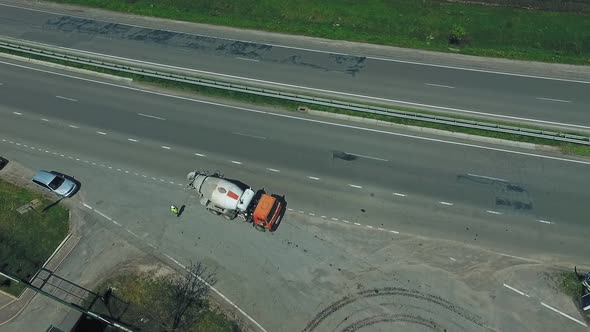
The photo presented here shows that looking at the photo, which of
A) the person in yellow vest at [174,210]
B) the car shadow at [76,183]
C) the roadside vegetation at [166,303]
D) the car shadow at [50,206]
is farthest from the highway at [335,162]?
the roadside vegetation at [166,303]

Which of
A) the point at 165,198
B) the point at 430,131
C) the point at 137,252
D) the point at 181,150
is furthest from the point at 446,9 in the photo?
the point at 137,252

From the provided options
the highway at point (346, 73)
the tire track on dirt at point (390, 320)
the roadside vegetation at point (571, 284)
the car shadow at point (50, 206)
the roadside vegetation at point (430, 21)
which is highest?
the roadside vegetation at point (430, 21)

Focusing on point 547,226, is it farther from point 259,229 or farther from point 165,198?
point 165,198

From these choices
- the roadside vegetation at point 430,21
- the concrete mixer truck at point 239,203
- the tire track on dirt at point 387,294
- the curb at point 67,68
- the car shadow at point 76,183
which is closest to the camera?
the tire track on dirt at point 387,294

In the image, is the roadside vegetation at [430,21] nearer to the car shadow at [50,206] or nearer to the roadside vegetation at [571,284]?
the roadside vegetation at [571,284]

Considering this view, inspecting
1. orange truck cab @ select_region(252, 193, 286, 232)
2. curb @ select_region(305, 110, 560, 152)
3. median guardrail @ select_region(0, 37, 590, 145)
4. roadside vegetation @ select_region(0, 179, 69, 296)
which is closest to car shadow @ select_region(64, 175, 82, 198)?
roadside vegetation @ select_region(0, 179, 69, 296)

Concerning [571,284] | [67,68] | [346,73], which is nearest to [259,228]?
[346,73]

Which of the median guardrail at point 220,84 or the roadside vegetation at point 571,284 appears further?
the median guardrail at point 220,84
